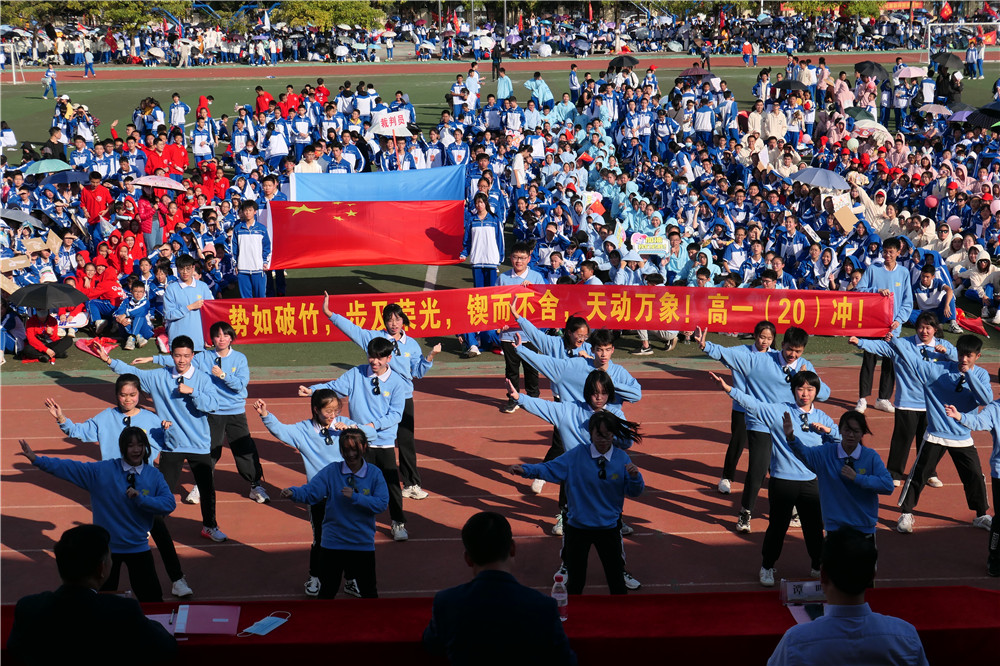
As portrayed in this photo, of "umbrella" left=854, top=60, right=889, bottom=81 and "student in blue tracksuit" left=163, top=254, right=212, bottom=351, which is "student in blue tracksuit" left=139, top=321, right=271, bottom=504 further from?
"umbrella" left=854, top=60, right=889, bottom=81

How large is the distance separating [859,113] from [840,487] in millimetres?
20286

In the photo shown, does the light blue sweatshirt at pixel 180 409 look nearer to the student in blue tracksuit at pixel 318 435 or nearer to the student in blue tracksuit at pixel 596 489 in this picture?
the student in blue tracksuit at pixel 318 435

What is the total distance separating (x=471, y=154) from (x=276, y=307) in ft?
32.6

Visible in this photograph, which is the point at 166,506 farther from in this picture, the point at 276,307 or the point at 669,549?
the point at 276,307

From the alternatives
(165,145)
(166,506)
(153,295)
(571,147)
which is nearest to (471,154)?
(571,147)

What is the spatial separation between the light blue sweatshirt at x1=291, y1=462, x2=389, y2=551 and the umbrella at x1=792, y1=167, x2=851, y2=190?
12.2m

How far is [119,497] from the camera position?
22.3 feet

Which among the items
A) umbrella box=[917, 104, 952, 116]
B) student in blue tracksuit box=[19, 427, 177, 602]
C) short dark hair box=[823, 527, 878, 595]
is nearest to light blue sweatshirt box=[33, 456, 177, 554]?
student in blue tracksuit box=[19, 427, 177, 602]

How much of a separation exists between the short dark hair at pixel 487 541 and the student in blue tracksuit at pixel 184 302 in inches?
294

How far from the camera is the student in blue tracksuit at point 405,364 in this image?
8992 millimetres

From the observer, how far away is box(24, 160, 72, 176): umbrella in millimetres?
19156

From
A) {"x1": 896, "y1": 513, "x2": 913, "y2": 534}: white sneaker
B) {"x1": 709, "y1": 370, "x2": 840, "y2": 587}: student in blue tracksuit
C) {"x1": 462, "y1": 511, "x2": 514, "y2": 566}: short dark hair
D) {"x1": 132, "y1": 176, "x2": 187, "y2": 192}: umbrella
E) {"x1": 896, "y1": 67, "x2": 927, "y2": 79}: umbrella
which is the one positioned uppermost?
{"x1": 896, "y1": 67, "x2": 927, "y2": 79}: umbrella

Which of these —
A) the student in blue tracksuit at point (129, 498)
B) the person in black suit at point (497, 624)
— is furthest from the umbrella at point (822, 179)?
the person in black suit at point (497, 624)

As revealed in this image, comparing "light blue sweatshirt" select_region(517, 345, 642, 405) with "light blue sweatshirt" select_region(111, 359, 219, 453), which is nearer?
"light blue sweatshirt" select_region(111, 359, 219, 453)
